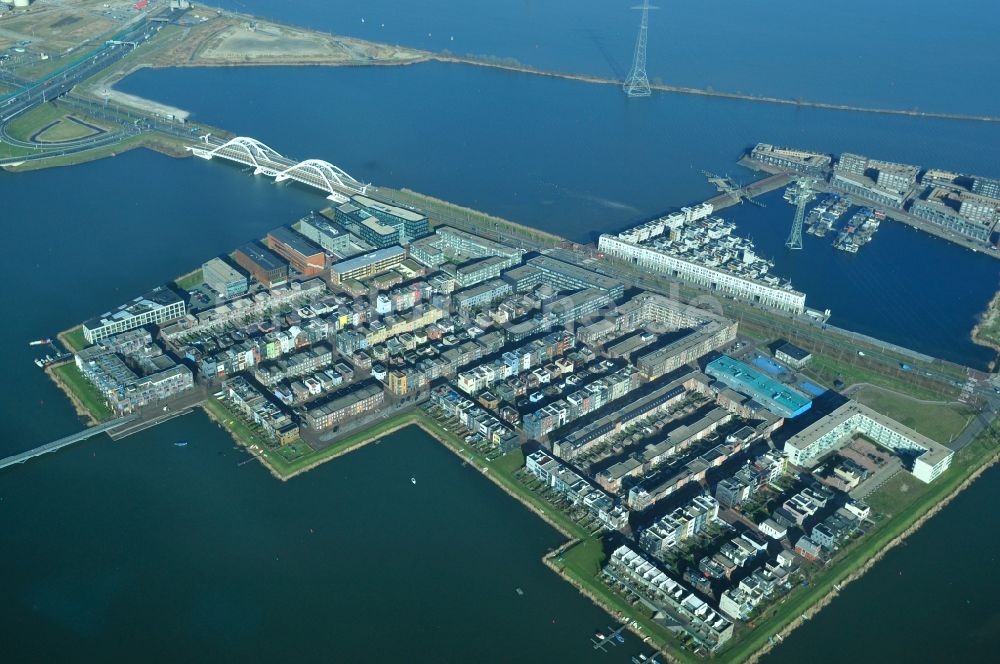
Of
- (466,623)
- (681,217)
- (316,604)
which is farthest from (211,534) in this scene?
(681,217)

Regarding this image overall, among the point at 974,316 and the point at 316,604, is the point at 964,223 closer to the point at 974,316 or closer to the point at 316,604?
the point at 974,316

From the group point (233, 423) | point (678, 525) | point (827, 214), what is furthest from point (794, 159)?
point (233, 423)

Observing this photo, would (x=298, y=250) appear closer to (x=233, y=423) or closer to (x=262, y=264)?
(x=262, y=264)

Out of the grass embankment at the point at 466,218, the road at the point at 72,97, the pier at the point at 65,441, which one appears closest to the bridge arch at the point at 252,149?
the road at the point at 72,97

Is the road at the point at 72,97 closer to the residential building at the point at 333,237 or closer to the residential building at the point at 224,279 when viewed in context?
the residential building at the point at 333,237

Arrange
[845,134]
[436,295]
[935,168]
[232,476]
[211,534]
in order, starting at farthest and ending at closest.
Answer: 1. [845,134]
2. [935,168]
3. [436,295]
4. [232,476]
5. [211,534]

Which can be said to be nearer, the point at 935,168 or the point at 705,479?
the point at 705,479
